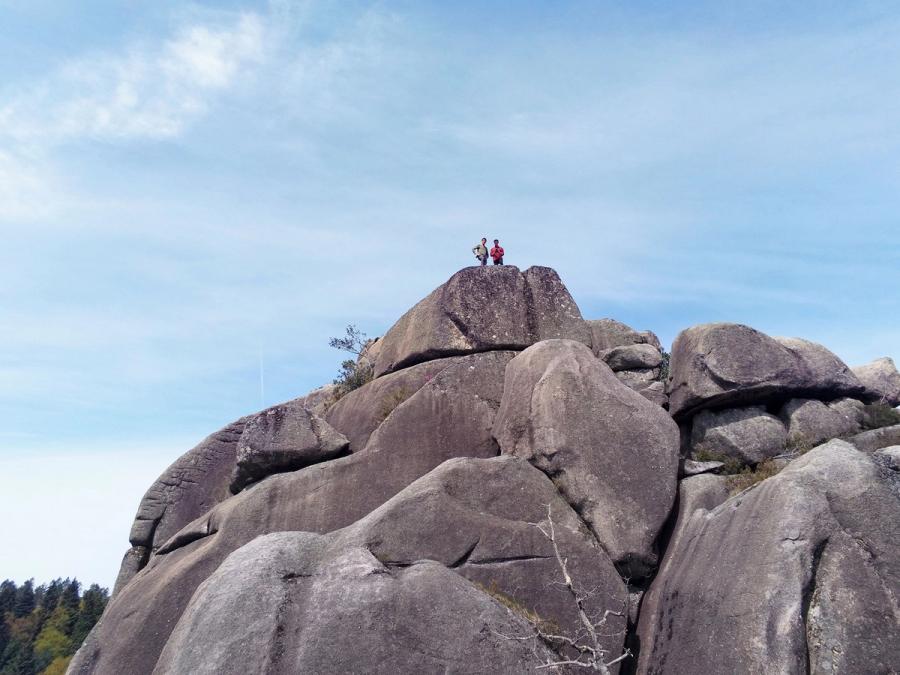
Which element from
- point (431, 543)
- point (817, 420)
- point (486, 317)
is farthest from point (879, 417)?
point (431, 543)

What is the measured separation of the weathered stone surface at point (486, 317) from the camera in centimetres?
1952

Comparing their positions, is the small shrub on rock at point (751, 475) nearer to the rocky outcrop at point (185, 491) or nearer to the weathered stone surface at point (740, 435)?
the weathered stone surface at point (740, 435)

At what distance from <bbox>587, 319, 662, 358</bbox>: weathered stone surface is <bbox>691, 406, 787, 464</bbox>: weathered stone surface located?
461 centimetres

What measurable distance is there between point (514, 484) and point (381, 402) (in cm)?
501

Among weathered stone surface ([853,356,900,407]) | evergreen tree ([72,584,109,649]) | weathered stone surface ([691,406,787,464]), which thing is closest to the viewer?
weathered stone surface ([691,406,787,464])

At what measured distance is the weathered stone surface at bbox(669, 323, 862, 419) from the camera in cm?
1688

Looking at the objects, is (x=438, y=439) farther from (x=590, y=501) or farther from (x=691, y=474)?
(x=691, y=474)

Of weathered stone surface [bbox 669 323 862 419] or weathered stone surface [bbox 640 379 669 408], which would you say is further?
weathered stone surface [bbox 640 379 669 408]

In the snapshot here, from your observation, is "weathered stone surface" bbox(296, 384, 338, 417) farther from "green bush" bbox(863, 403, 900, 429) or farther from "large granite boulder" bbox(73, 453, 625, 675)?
"green bush" bbox(863, 403, 900, 429)

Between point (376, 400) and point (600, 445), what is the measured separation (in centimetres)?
594

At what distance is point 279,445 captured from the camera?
56.4 ft

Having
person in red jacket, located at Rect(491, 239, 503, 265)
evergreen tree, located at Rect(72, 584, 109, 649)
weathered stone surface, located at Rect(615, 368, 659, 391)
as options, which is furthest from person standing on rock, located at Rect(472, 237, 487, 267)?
evergreen tree, located at Rect(72, 584, 109, 649)

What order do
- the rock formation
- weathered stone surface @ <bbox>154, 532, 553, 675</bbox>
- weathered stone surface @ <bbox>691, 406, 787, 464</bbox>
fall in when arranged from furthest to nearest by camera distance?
weathered stone surface @ <bbox>691, 406, 787, 464</bbox>, the rock formation, weathered stone surface @ <bbox>154, 532, 553, 675</bbox>

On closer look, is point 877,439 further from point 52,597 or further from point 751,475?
point 52,597
